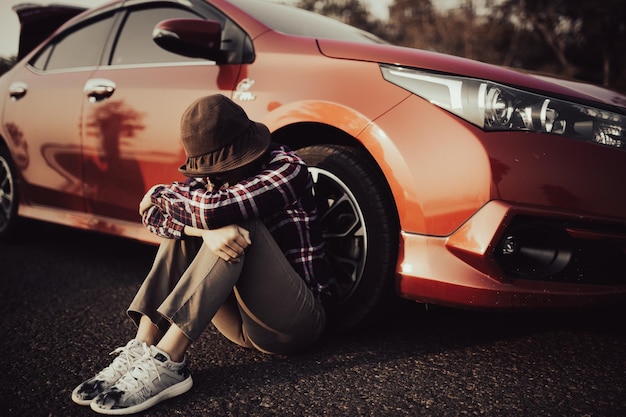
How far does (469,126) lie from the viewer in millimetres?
1794

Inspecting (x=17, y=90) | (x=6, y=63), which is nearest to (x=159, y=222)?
(x=17, y=90)

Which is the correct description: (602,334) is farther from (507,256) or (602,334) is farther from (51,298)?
(51,298)

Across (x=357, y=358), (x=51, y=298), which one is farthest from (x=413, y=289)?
(x=51, y=298)

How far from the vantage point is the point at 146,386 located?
63.5 inches

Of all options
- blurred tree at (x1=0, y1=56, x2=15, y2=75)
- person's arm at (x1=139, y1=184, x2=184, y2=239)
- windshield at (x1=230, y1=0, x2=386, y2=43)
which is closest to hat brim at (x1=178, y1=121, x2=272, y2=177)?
person's arm at (x1=139, y1=184, x2=184, y2=239)

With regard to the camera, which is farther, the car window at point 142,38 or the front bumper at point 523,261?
the car window at point 142,38

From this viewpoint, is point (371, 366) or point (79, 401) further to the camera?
point (371, 366)

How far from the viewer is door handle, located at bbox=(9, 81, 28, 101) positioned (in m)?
3.54

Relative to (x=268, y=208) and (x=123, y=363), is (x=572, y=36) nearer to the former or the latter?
(x=268, y=208)

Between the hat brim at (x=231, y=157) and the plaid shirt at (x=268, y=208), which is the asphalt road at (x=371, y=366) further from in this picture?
the hat brim at (x=231, y=157)

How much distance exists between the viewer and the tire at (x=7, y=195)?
3660mm

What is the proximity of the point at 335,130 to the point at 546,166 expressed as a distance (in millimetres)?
795

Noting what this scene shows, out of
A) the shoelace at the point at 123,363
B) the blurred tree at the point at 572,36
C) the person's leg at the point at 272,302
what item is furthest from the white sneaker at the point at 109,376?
the blurred tree at the point at 572,36

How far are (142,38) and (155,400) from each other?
208 cm
